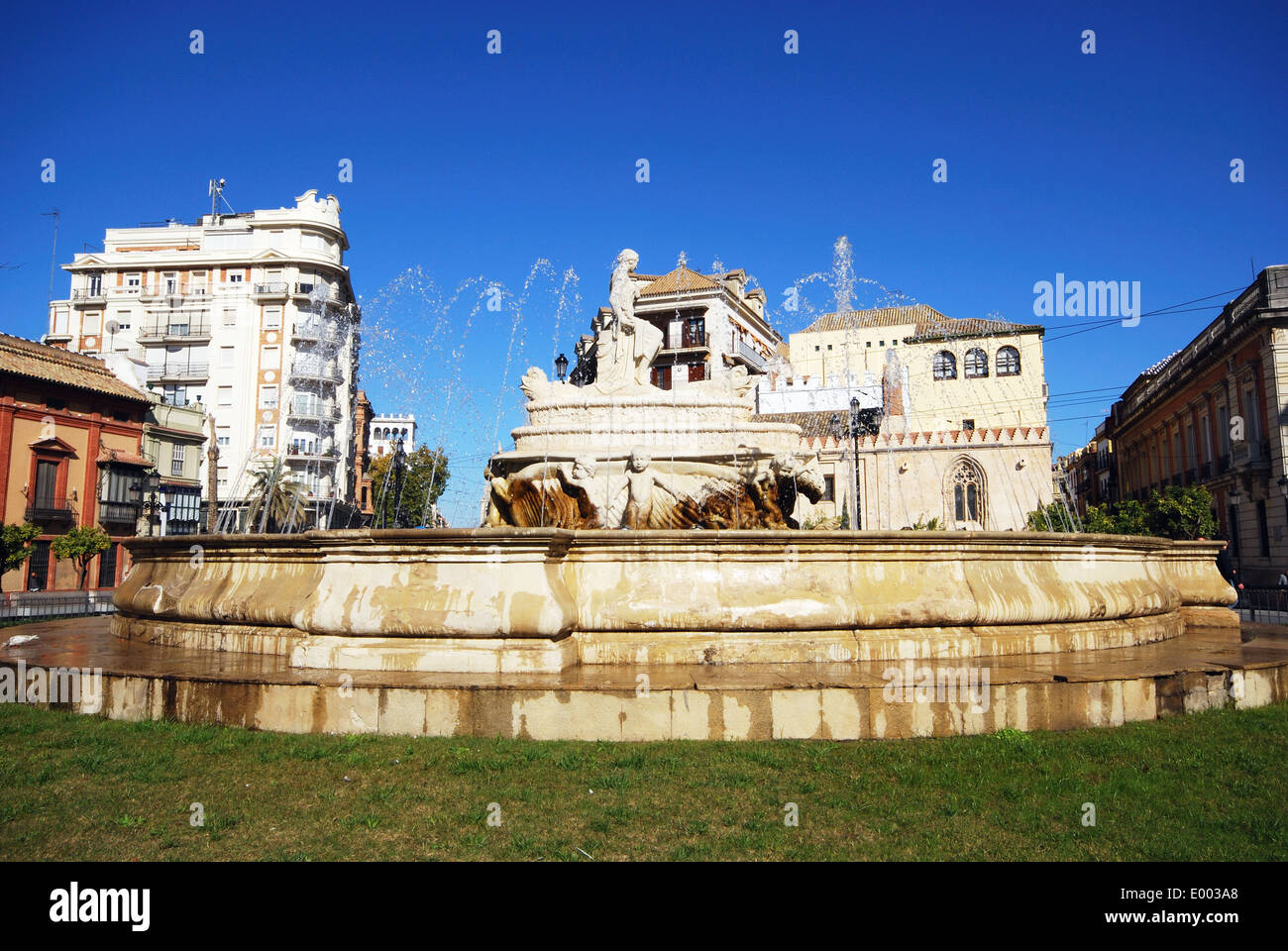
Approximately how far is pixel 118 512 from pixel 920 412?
52.1m

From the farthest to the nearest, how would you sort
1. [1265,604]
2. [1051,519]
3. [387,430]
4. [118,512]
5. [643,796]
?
[387,430], [1051,519], [118,512], [1265,604], [643,796]

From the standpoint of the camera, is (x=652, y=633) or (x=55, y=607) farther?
(x=55, y=607)

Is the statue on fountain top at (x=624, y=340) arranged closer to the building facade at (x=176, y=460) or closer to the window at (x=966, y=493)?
the building facade at (x=176, y=460)

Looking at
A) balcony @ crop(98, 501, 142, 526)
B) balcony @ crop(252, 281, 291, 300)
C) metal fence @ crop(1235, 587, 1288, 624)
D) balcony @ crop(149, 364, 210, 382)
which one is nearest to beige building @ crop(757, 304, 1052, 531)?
metal fence @ crop(1235, 587, 1288, 624)

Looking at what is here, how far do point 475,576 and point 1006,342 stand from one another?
6350cm

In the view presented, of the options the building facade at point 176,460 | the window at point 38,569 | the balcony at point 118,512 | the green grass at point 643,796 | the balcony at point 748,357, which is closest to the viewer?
the green grass at point 643,796

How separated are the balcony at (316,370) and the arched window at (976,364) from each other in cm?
4648

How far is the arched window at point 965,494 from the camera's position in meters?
52.6

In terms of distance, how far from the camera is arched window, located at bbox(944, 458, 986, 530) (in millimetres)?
52594

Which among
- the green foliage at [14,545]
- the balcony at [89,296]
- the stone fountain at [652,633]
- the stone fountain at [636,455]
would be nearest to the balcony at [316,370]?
the balcony at [89,296]

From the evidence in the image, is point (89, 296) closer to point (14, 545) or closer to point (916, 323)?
point (14, 545)

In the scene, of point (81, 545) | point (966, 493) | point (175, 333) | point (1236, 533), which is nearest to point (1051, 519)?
point (966, 493)

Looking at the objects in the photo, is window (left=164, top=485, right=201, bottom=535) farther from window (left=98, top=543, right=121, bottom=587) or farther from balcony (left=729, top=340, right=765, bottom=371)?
balcony (left=729, top=340, right=765, bottom=371)

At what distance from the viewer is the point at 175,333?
55844mm
